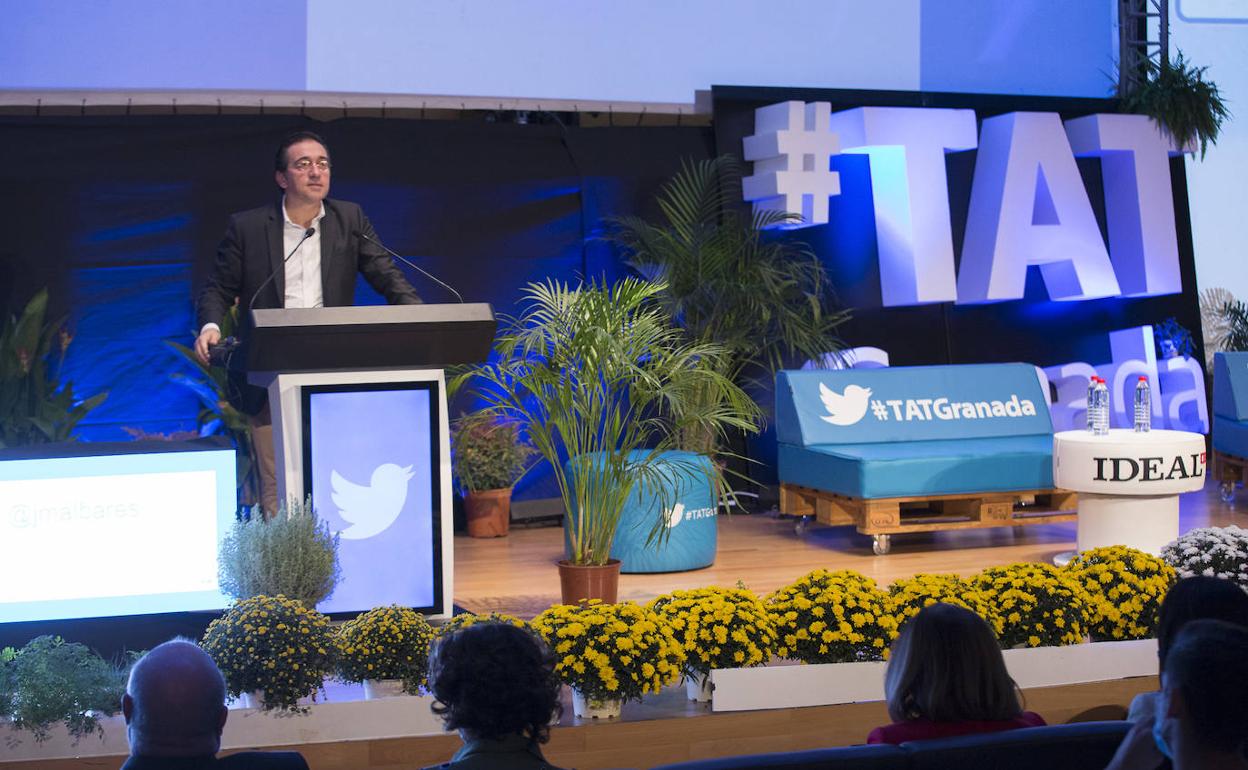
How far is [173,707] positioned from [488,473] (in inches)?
218

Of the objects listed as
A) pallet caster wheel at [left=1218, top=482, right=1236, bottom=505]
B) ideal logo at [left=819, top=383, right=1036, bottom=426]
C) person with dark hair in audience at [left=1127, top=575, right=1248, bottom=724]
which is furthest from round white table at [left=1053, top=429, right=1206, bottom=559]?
person with dark hair in audience at [left=1127, top=575, right=1248, bottom=724]

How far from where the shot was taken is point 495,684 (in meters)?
2.26

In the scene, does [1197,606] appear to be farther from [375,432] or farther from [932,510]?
[932,510]

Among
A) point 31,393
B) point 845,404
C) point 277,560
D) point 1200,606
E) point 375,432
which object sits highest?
point 31,393

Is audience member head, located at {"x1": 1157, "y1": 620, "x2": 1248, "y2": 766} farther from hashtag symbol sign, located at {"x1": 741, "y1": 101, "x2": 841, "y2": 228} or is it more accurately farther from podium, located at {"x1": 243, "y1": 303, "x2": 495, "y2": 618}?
hashtag symbol sign, located at {"x1": 741, "y1": 101, "x2": 841, "y2": 228}

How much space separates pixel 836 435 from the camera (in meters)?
7.65

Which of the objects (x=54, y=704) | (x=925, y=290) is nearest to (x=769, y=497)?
(x=925, y=290)

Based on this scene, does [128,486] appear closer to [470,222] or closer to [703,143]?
[470,222]

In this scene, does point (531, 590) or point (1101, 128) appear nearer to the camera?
point (531, 590)

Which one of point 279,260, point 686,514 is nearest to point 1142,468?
point 686,514

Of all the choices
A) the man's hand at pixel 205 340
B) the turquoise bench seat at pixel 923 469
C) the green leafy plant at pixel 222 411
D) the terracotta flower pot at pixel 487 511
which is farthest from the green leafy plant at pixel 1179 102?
the man's hand at pixel 205 340

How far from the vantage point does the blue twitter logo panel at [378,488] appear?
14.0 ft

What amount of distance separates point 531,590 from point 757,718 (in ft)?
8.88

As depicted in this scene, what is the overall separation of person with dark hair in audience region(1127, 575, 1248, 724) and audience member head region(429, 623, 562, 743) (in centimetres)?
111
